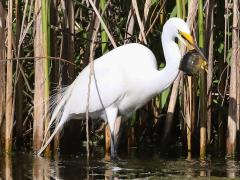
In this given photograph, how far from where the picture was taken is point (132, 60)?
6652mm

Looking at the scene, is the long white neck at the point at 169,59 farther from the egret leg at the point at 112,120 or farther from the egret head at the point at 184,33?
the egret leg at the point at 112,120

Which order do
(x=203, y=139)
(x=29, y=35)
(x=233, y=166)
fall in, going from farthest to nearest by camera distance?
(x=29, y=35) → (x=203, y=139) → (x=233, y=166)

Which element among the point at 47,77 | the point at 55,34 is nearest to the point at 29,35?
the point at 55,34

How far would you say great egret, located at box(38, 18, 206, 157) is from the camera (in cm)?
647

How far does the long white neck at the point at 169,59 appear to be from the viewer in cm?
632

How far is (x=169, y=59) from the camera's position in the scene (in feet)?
21.0

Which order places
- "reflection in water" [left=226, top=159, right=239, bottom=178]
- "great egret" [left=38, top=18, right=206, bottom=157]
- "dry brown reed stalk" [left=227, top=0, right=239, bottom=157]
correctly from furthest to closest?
"great egret" [left=38, top=18, right=206, bottom=157] < "dry brown reed stalk" [left=227, top=0, right=239, bottom=157] < "reflection in water" [left=226, top=159, right=239, bottom=178]

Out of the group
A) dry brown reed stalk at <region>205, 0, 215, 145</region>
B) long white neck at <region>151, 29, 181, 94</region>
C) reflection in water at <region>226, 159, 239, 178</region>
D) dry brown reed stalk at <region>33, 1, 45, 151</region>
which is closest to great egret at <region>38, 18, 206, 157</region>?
long white neck at <region>151, 29, 181, 94</region>

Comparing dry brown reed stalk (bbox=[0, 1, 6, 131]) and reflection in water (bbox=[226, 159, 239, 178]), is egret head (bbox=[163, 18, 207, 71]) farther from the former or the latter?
dry brown reed stalk (bbox=[0, 1, 6, 131])

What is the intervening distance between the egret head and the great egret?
0.60 feet

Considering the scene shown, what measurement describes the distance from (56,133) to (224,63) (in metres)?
1.68

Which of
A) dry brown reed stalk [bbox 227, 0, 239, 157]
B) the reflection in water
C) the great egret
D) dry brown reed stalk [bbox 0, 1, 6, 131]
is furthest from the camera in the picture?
dry brown reed stalk [bbox 0, 1, 6, 131]

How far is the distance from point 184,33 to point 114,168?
1.23 metres

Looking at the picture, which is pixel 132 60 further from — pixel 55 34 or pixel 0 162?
pixel 0 162
